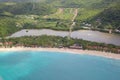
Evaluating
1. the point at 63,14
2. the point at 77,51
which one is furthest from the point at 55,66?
the point at 63,14

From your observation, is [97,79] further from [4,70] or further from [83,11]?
[83,11]

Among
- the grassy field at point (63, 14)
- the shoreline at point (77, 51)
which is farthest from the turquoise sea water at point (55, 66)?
the grassy field at point (63, 14)

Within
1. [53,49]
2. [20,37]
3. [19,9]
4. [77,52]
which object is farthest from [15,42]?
[19,9]

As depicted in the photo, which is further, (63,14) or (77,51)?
(63,14)

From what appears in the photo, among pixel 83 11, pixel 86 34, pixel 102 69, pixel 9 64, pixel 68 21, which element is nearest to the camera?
pixel 102 69

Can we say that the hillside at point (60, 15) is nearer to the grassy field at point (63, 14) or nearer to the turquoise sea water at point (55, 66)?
the grassy field at point (63, 14)

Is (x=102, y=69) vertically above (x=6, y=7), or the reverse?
(x=6, y=7)

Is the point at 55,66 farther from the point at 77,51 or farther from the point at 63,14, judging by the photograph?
the point at 63,14

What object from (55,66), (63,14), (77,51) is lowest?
(55,66)
